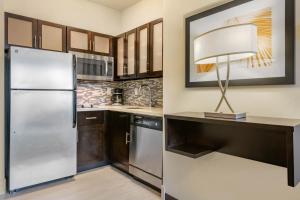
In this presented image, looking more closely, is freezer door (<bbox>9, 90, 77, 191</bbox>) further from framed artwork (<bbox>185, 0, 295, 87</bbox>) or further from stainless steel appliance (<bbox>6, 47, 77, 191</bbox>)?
framed artwork (<bbox>185, 0, 295, 87</bbox>)

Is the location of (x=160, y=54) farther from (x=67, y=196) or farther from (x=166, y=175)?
(x=67, y=196)

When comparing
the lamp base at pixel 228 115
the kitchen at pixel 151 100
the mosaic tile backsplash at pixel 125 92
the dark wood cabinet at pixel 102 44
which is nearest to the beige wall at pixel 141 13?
the kitchen at pixel 151 100

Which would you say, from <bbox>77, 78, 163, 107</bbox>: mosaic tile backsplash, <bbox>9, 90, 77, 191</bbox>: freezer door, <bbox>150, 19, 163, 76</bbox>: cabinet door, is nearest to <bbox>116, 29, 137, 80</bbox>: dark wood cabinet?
<bbox>77, 78, 163, 107</bbox>: mosaic tile backsplash

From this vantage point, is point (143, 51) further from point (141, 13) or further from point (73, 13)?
point (73, 13)

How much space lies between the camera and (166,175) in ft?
7.07

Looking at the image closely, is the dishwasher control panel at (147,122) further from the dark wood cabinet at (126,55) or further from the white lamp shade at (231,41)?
the white lamp shade at (231,41)

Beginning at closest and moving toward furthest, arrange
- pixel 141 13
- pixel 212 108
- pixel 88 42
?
pixel 212 108, pixel 88 42, pixel 141 13

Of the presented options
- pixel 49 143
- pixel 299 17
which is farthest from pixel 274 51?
pixel 49 143

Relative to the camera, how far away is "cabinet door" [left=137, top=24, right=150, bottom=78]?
2.91m

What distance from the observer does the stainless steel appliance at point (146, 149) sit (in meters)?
2.28

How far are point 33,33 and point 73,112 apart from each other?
122cm

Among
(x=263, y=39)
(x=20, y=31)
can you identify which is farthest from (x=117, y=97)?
(x=263, y=39)

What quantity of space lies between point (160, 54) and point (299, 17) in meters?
1.70

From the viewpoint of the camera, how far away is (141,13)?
337cm
